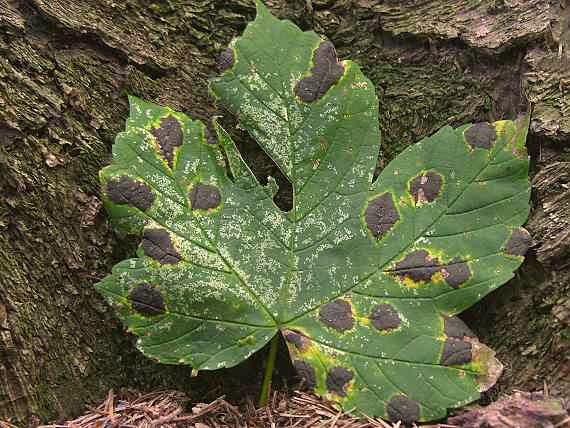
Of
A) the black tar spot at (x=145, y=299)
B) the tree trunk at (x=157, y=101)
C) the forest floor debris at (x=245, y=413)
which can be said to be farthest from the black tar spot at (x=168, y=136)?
the forest floor debris at (x=245, y=413)

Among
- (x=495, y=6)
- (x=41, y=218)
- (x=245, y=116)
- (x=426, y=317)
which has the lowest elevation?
(x=426, y=317)

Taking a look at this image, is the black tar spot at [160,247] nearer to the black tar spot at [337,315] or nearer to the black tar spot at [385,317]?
the black tar spot at [337,315]

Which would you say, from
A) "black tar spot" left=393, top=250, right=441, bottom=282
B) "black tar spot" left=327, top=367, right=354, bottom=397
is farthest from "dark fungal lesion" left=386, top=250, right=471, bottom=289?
"black tar spot" left=327, top=367, right=354, bottom=397

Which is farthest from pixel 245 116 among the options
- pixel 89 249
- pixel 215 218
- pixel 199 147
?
pixel 89 249

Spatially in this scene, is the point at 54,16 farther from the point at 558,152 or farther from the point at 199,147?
the point at 558,152

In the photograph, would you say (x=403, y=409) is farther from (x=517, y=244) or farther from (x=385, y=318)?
(x=517, y=244)

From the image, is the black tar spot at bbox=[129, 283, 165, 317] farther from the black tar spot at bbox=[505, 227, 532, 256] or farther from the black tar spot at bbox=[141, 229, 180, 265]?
the black tar spot at bbox=[505, 227, 532, 256]

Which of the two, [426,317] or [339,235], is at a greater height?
[339,235]
